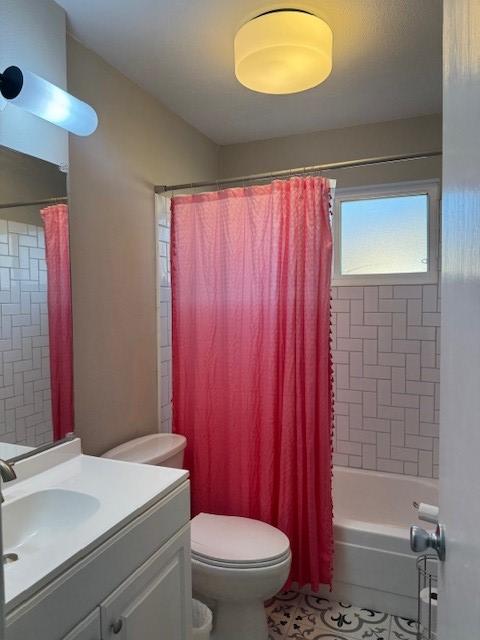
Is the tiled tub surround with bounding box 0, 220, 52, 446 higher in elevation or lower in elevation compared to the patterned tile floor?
higher

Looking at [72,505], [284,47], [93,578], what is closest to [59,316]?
[72,505]

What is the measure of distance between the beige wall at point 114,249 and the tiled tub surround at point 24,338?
0.24m

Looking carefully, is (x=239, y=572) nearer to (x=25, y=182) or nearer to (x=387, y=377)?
(x=387, y=377)

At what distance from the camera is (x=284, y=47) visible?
1.52 metres

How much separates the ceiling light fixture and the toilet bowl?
186 cm

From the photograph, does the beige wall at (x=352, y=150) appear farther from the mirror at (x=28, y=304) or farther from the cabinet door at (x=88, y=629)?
the cabinet door at (x=88, y=629)

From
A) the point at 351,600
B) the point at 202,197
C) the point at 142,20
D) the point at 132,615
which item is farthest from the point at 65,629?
the point at 142,20

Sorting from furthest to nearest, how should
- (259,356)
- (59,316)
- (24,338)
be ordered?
(259,356) < (59,316) < (24,338)

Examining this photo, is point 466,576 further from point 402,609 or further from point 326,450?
point 402,609

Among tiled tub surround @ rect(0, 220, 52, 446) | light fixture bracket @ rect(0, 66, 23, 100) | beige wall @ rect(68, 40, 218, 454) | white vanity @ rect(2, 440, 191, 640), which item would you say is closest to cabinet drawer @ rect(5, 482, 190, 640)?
white vanity @ rect(2, 440, 191, 640)

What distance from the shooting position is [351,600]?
2037 mm

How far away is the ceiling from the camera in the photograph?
1.59 m

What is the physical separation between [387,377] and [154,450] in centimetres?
150

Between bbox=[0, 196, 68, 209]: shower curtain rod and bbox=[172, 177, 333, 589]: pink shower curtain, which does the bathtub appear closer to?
bbox=[172, 177, 333, 589]: pink shower curtain
